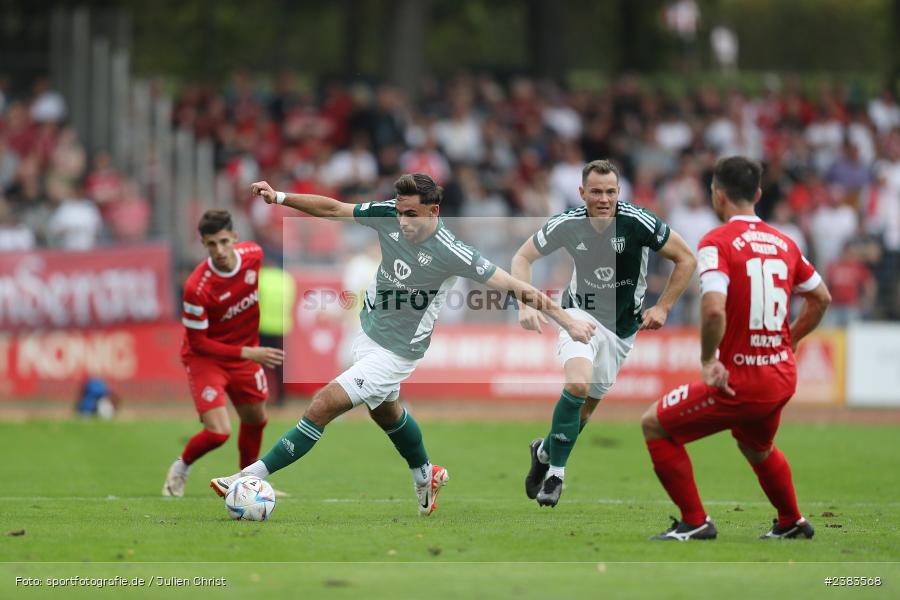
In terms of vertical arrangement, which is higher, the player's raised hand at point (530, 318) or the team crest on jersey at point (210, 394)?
the player's raised hand at point (530, 318)

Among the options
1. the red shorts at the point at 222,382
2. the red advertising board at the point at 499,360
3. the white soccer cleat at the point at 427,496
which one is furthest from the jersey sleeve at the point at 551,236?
the red advertising board at the point at 499,360

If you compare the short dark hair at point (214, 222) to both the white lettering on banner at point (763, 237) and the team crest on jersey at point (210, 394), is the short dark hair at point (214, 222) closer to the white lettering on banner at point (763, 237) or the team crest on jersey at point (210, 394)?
the team crest on jersey at point (210, 394)

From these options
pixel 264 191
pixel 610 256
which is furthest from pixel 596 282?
pixel 264 191

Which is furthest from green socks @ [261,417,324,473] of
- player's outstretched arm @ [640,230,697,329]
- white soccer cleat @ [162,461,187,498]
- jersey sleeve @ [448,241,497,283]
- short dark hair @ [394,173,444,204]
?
player's outstretched arm @ [640,230,697,329]

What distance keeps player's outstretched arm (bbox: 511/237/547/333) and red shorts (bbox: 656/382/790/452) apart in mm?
1351

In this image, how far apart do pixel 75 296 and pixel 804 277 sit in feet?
46.6

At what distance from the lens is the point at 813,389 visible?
68.8 ft

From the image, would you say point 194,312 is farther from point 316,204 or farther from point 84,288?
point 84,288

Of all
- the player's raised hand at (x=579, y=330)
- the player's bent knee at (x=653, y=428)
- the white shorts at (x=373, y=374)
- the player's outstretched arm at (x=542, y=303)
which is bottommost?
the player's bent knee at (x=653, y=428)

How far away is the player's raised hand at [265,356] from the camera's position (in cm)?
1024

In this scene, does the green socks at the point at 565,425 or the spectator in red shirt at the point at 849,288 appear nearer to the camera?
→ the green socks at the point at 565,425

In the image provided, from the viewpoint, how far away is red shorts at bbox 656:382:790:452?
804cm

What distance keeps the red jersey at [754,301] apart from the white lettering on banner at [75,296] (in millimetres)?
13819

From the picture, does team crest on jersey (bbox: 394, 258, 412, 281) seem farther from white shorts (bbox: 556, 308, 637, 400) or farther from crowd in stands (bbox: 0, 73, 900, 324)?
crowd in stands (bbox: 0, 73, 900, 324)
